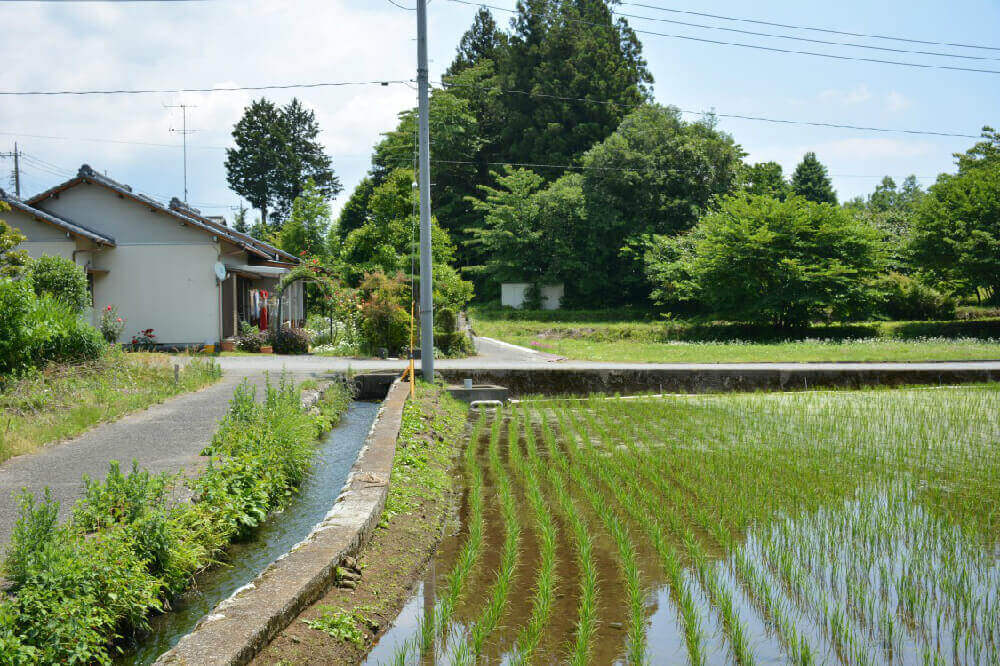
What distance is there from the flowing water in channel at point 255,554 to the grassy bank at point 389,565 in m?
0.76

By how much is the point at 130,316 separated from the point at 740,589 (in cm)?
1950

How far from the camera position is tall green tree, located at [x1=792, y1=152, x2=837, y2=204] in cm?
5478

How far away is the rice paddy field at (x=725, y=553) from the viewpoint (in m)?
3.64

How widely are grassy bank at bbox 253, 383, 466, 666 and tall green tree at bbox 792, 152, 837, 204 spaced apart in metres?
53.9

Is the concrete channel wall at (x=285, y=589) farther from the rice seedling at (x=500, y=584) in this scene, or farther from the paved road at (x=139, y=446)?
the paved road at (x=139, y=446)

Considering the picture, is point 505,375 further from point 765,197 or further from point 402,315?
point 765,197

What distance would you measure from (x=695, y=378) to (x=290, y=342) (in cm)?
1131

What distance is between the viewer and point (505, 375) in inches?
571

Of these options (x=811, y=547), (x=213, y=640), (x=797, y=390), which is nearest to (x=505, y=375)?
(x=797, y=390)

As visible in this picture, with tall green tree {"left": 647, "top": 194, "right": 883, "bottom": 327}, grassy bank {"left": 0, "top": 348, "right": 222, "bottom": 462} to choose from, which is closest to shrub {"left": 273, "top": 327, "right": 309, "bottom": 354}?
grassy bank {"left": 0, "top": 348, "right": 222, "bottom": 462}

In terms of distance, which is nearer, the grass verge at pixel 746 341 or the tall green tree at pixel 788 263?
the grass verge at pixel 746 341

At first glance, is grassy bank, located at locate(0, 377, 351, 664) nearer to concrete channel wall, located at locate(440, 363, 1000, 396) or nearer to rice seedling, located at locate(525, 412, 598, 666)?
rice seedling, located at locate(525, 412, 598, 666)

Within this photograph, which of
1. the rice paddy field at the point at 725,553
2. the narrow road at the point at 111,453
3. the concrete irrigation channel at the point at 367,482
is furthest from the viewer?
the narrow road at the point at 111,453

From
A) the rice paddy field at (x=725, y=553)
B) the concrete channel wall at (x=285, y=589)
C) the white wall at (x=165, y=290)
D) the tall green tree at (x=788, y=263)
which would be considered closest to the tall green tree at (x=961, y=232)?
the tall green tree at (x=788, y=263)
